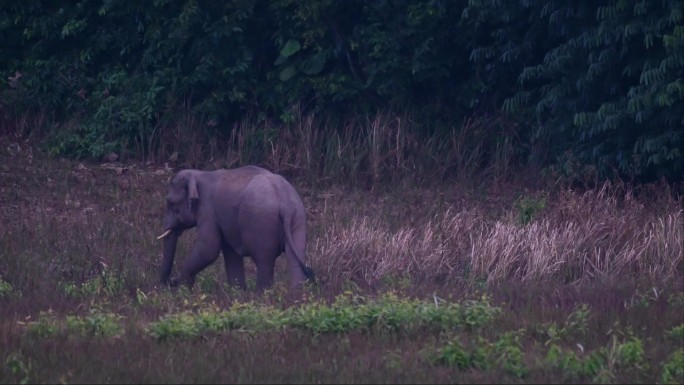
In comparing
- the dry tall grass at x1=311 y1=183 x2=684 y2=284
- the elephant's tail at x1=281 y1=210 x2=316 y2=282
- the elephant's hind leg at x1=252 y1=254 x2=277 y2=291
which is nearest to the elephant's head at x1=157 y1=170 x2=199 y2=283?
the elephant's hind leg at x1=252 y1=254 x2=277 y2=291

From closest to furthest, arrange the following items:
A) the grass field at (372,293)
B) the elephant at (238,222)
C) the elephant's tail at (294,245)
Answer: the grass field at (372,293) < the elephant's tail at (294,245) < the elephant at (238,222)

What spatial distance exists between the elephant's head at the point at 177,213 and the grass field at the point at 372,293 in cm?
36

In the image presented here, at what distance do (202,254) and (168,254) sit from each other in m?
0.56

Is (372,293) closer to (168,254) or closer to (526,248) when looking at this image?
(526,248)

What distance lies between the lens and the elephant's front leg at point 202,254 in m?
11.8

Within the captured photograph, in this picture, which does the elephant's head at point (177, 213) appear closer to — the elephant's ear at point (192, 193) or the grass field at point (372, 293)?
the elephant's ear at point (192, 193)

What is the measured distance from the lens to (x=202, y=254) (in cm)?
1175

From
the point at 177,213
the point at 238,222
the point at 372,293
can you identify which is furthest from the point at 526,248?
the point at 177,213

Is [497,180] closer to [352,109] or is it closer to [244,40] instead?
[352,109]

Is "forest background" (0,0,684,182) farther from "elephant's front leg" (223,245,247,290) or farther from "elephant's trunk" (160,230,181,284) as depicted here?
"elephant's trunk" (160,230,181,284)

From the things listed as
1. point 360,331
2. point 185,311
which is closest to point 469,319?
point 360,331

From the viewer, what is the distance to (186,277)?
11859mm

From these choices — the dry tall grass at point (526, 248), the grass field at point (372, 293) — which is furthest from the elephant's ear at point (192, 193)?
the dry tall grass at point (526, 248)

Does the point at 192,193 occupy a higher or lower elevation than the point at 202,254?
higher
